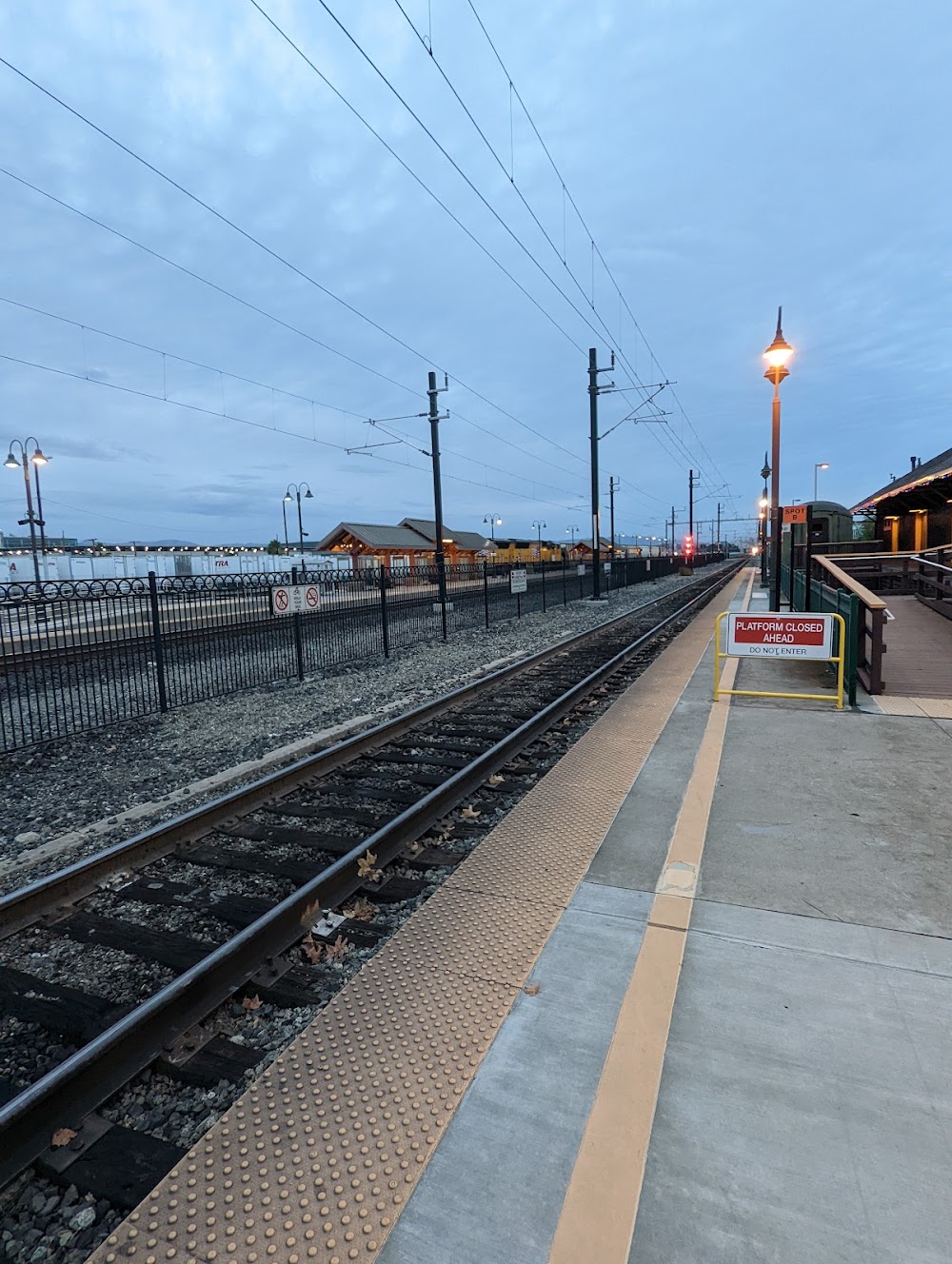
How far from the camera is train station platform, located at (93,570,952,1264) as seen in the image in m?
1.82

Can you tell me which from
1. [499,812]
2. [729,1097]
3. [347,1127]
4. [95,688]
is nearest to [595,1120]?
[729,1097]

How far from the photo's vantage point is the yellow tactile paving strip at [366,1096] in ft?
6.05

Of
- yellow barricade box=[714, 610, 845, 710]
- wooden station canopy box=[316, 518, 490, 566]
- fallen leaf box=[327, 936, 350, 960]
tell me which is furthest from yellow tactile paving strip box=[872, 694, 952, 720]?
wooden station canopy box=[316, 518, 490, 566]

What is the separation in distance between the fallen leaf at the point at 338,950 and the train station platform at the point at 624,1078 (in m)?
0.29

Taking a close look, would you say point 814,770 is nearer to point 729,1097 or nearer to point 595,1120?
point 729,1097

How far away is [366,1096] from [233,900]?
1865 mm

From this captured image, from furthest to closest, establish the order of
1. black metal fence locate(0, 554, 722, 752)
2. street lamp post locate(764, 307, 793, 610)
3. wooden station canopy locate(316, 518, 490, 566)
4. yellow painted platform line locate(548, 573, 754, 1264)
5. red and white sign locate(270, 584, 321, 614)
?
wooden station canopy locate(316, 518, 490, 566)
street lamp post locate(764, 307, 793, 610)
red and white sign locate(270, 584, 321, 614)
black metal fence locate(0, 554, 722, 752)
yellow painted platform line locate(548, 573, 754, 1264)

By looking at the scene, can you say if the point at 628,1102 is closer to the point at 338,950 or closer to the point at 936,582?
the point at 338,950

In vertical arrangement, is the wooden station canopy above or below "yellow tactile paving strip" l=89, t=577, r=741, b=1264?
above

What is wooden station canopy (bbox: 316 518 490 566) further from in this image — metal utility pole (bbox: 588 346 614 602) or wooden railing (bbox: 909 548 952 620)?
wooden railing (bbox: 909 548 952 620)

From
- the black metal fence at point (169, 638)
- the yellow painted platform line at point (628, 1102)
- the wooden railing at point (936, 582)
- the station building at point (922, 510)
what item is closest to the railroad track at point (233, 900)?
the yellow painted platform line at point (628, 1102)

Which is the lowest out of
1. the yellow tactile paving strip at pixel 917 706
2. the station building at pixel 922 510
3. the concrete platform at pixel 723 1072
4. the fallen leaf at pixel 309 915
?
the fallen leaf at pixel 309 915

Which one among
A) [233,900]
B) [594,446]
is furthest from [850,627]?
[594,446]

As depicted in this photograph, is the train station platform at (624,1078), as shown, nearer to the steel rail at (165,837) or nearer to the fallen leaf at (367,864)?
the fallen leaf at (367,864)
